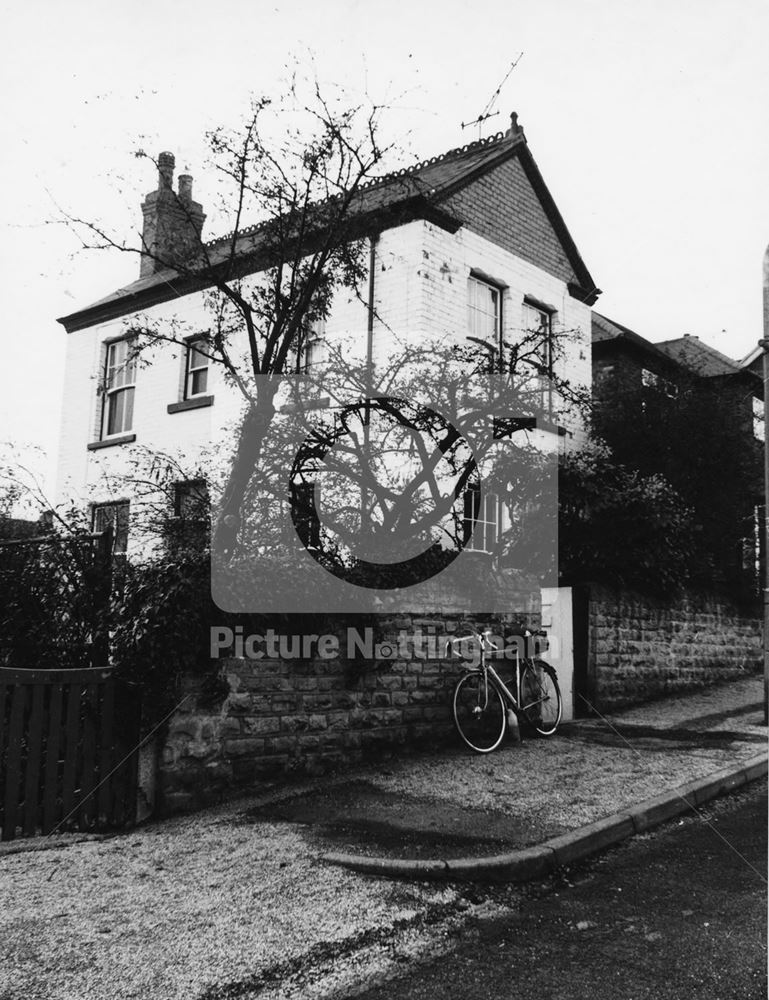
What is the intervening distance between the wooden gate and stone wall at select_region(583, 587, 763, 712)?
7.03 metres

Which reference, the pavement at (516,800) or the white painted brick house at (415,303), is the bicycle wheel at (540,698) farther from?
the white painted brick house at (415,303)

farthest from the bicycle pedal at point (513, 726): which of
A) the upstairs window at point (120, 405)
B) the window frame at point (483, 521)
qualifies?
the upstairs window at point (120, 405)

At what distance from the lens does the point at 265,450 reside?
8648mm

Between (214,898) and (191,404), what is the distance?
13.1 meters

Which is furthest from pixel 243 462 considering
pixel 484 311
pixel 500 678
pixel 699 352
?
pixel 699 352

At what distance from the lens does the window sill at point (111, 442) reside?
58.7 ft

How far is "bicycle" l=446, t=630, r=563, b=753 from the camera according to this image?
9.01 metres

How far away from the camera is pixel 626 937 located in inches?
167

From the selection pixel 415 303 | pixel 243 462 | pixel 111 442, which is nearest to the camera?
pixel 243 462

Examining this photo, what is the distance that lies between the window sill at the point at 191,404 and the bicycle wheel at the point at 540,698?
924 cm

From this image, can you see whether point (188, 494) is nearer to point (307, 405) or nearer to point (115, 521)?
point (115, 521)

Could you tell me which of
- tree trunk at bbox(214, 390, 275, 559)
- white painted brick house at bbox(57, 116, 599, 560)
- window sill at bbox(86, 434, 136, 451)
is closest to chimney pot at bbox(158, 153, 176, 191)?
tree trunk at bbox(214, 390, 275, 559)

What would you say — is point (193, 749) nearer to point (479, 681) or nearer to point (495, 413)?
point (479, 681)

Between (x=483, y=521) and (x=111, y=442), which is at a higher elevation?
(x=111, y=442)
